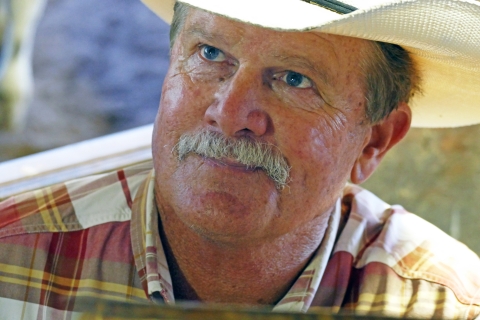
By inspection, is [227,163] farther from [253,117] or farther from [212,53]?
[212,53]

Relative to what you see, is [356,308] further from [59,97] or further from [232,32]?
[59,97]

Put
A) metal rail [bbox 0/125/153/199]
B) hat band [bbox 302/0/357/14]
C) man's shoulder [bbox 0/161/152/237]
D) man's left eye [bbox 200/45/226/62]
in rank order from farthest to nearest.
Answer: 1. metal rail [bbox 0/125/153/199]
2. man's shoulder [bbox 0/161/152/237]
3. man's left eye [bbox 200/45/226/62]
4. hat band [bbox 302/0/357/14]

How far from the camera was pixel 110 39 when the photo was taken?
19.3 ft

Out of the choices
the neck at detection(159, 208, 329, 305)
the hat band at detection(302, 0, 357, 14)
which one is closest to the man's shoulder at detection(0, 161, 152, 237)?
the neck at detection(159, 208, 329, 305)

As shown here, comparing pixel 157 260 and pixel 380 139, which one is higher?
pixel 380 139

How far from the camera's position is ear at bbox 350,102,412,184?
184 cm

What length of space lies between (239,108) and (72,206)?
0.49 m

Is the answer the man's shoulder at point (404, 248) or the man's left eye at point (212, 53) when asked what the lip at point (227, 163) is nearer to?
the man's left eye at point (212, 53)

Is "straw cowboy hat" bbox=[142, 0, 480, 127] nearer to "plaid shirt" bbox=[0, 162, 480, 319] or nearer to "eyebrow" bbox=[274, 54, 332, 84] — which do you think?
"eyebrow" bbox=[274, 54, 332, 84]

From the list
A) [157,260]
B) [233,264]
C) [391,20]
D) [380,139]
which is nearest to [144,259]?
[157,260]

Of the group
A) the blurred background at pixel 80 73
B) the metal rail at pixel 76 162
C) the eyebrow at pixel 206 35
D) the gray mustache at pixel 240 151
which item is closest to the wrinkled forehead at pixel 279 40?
the eyebrow at pixel 206 35

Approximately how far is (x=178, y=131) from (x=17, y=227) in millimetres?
421

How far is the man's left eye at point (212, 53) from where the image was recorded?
161cm

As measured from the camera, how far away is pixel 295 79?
5.37 ft
